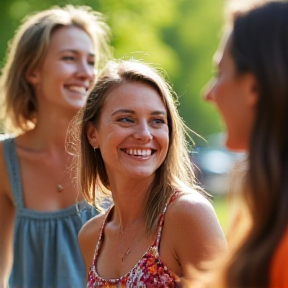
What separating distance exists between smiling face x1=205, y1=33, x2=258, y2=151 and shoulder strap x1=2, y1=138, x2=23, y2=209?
2.91m

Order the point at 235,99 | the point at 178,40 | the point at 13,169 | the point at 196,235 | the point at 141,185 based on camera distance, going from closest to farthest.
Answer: the point at 235,99 < the point at 196,235 < the point at 141,185 < the point at 13,169 < the point at 178,40

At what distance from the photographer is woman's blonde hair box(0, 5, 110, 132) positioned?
5.07m

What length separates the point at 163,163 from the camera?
11.7ft

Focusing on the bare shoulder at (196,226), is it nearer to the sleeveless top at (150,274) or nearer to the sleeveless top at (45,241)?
the sleeveless top at (150,274)

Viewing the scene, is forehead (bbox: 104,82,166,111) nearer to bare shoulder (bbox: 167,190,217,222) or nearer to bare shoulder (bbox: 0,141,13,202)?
bare shoulder (bbox: 167,190,217,222)

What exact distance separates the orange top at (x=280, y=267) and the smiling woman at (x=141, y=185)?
130 centimetres

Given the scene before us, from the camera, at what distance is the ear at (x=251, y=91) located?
193 centimetres

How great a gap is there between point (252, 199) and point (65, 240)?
9.55 feet

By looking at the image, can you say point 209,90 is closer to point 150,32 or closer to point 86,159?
point 86,159

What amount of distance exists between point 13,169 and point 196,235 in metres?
1.93

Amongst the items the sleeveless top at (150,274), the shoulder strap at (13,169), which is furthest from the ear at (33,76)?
the sleeveless top at (150,274)

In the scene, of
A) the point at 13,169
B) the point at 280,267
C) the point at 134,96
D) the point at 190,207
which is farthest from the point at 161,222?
the point at 13,169

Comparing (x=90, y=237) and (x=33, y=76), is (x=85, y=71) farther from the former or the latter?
(x=90, y=237)

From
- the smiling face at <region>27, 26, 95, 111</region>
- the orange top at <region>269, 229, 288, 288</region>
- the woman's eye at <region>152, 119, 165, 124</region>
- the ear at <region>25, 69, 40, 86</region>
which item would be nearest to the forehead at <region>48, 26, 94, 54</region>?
the smiling face at <region>27, 26, 95, 111</region>
